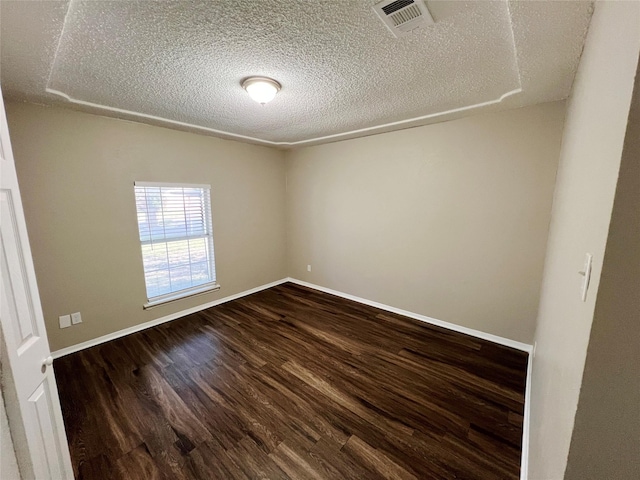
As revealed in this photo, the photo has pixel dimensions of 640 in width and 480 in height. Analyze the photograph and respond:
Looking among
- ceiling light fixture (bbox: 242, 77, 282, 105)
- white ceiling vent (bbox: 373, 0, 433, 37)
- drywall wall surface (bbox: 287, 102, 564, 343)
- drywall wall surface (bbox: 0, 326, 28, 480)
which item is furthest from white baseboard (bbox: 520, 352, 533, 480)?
ceiling light fixture (bbox: 242, 77, 282, 105)

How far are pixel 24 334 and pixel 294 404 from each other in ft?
5.29

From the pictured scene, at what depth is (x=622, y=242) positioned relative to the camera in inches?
19.3

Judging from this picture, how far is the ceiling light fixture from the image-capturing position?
1.83 meters

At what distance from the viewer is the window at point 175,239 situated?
303 centimetres

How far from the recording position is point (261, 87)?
186 centimetres

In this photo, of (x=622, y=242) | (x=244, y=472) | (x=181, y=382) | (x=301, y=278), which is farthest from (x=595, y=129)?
(x=301, y=278)

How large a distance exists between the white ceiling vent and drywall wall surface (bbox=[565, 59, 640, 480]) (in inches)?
41.5

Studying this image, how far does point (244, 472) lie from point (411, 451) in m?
1.01

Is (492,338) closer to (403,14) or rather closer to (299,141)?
(403,14)

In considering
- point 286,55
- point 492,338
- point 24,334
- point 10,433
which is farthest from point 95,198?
point 492,338

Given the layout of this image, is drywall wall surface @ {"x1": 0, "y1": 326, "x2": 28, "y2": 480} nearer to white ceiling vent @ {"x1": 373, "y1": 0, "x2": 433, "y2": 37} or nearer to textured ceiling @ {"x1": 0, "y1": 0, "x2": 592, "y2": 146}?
textured ceiling @ {"x1": 0, "y1": 0, "x2": 592, "y2": 146}

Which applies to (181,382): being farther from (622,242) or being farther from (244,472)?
(622,242)

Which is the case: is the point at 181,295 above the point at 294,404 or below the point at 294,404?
above

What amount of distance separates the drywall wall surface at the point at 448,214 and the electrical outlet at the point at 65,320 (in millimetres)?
3135
